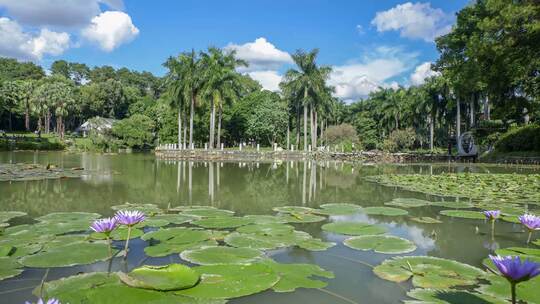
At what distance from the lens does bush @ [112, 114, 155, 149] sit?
57.6 meters

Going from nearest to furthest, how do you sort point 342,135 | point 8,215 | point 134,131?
Result: point 8,215 → point 342,135 → point 134,131

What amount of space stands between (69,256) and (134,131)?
56.4m

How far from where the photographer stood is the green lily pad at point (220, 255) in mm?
4227

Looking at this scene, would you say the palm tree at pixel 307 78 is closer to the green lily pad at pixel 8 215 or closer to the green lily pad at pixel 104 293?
the green lily pad at pixel 8 215

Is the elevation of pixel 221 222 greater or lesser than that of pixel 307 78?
lesser

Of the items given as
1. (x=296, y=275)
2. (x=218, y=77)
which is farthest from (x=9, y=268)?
(x=218, y=77)

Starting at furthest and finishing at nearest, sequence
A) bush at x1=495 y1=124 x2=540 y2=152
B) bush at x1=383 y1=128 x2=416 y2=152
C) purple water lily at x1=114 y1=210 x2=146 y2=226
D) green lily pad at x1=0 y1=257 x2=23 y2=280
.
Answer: bush at x1=383 y1=128 x2=416 y2=152, bush at x1=495 y1=124 x2=540 y2=152, purple water lily at x1=114 y1=210 x2=146 y2=226, green lily pad at x1=0 y1=257 x2=23 y2=280

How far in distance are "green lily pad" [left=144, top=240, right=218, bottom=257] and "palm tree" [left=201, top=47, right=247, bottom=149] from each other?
34.3m

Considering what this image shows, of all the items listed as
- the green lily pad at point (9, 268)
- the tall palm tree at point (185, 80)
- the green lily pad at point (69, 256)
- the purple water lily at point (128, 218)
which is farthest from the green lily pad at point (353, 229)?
the tall palm tree at point (185, 80)

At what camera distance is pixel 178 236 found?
17.6 feet

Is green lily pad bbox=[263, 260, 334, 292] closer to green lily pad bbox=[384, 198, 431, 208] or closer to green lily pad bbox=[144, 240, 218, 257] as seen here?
green lily pad bbox=[144, 240, 218, 257]

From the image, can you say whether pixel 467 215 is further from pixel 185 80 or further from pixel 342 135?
pixel 342 135

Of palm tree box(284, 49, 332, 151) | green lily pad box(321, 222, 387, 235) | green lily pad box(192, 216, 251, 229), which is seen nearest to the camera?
green lily pad box(321, 222, 387, 235)

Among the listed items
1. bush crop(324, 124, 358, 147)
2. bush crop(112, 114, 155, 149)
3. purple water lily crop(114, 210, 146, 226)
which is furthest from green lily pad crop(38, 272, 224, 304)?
bush crop(112, 114, 155, 149)
